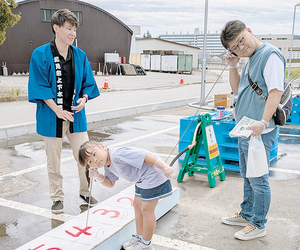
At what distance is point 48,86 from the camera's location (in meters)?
3.44

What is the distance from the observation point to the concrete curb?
7351 millimetres

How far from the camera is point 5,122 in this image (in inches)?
317

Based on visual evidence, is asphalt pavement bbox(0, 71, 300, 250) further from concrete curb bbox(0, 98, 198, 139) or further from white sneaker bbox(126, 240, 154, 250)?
white sneaker bbox(126, 240, 154, 250)

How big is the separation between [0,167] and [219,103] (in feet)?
18.4

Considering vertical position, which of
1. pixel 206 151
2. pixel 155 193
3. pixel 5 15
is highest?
pixel 5 15

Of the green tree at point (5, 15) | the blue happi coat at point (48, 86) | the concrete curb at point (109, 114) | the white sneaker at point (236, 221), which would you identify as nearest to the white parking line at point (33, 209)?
the blue happi coat at point (48, 86)

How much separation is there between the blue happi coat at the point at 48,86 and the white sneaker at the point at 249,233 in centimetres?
202

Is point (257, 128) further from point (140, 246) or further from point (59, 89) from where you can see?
point (59, 89)

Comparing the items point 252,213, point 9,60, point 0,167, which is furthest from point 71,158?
point 9,60

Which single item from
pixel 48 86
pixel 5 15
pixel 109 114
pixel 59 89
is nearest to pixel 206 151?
pixel 59 89

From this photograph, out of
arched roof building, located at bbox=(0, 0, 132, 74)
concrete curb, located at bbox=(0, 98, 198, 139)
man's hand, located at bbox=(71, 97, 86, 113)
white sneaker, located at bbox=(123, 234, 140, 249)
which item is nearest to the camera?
white sneaker, located at bbox=(123, 234, 140, 249)

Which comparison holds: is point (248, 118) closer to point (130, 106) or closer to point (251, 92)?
point (251, 92)

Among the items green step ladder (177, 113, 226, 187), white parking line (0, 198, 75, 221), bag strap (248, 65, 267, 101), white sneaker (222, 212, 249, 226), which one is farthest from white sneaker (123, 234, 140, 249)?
green step ladder (177, 113, 226, 187)

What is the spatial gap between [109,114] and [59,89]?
243 inches
